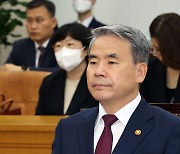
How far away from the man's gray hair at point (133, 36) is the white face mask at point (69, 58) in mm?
1812

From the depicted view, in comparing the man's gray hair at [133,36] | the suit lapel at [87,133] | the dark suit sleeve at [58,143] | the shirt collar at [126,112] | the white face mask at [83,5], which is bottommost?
the white face mask at [83,5]

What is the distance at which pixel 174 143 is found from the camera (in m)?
2.35

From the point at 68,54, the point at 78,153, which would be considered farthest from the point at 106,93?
the point at 68,54

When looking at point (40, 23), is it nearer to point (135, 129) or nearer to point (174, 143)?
point (135, 129)

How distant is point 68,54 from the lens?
4.38 metres

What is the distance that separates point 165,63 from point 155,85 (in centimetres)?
16

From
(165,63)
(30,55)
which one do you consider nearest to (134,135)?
(165,63)

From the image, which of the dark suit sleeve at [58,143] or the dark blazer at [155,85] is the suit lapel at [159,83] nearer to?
the dark blazer at [155,85]

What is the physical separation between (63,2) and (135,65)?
515 cm

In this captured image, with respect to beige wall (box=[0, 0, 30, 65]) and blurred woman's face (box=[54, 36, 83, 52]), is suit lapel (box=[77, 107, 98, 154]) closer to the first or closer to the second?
blurred woman's face (box=[54, 36, 83, 52])

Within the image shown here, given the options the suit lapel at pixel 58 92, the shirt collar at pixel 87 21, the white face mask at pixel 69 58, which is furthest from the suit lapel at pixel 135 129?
the shirt collar at pixel 87 21

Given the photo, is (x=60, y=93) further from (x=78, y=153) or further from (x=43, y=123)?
(x=78, y=153)

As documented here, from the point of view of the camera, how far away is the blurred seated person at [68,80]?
4147 millimetres

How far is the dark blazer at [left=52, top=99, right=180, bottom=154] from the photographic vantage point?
237 cm
